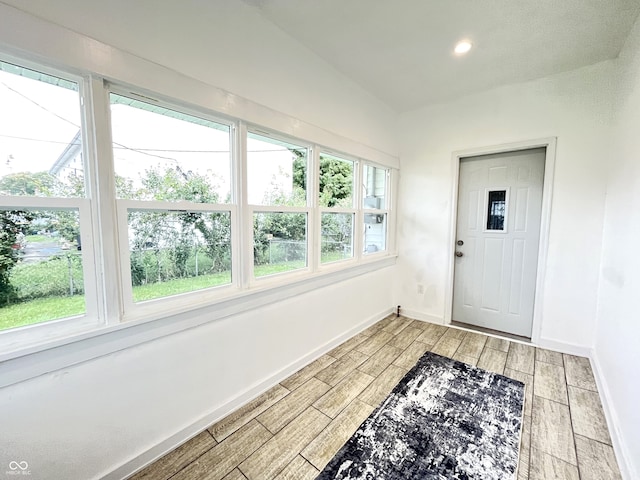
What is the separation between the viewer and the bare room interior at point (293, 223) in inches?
45.3

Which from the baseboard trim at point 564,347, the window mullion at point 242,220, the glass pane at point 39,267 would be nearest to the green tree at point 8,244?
the glass pane at point 39,267

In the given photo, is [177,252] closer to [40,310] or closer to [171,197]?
[171,197]

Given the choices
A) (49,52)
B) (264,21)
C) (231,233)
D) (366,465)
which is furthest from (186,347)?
(264,21)

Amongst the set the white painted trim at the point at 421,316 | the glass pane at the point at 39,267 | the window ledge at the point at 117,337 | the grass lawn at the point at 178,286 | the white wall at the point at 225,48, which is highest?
the white wall at the point at 225,48

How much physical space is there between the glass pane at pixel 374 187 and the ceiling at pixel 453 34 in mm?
972

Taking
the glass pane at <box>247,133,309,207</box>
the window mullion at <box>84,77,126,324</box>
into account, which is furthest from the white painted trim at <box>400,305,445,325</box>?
the window mullion at <box>84,77,126,324</box>

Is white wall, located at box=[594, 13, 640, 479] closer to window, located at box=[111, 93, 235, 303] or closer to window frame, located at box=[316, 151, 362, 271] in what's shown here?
window frame, located at box=[316, 151, 362, 271]

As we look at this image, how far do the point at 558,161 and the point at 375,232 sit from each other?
1947 mm

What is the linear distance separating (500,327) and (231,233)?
3.21m

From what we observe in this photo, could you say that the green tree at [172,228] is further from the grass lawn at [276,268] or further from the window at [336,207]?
the window at [336,207]

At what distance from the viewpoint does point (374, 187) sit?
3.32 meters

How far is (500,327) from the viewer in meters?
3.07

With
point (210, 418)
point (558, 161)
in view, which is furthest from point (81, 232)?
point (558, 161)

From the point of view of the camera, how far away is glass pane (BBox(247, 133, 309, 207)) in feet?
6.24
